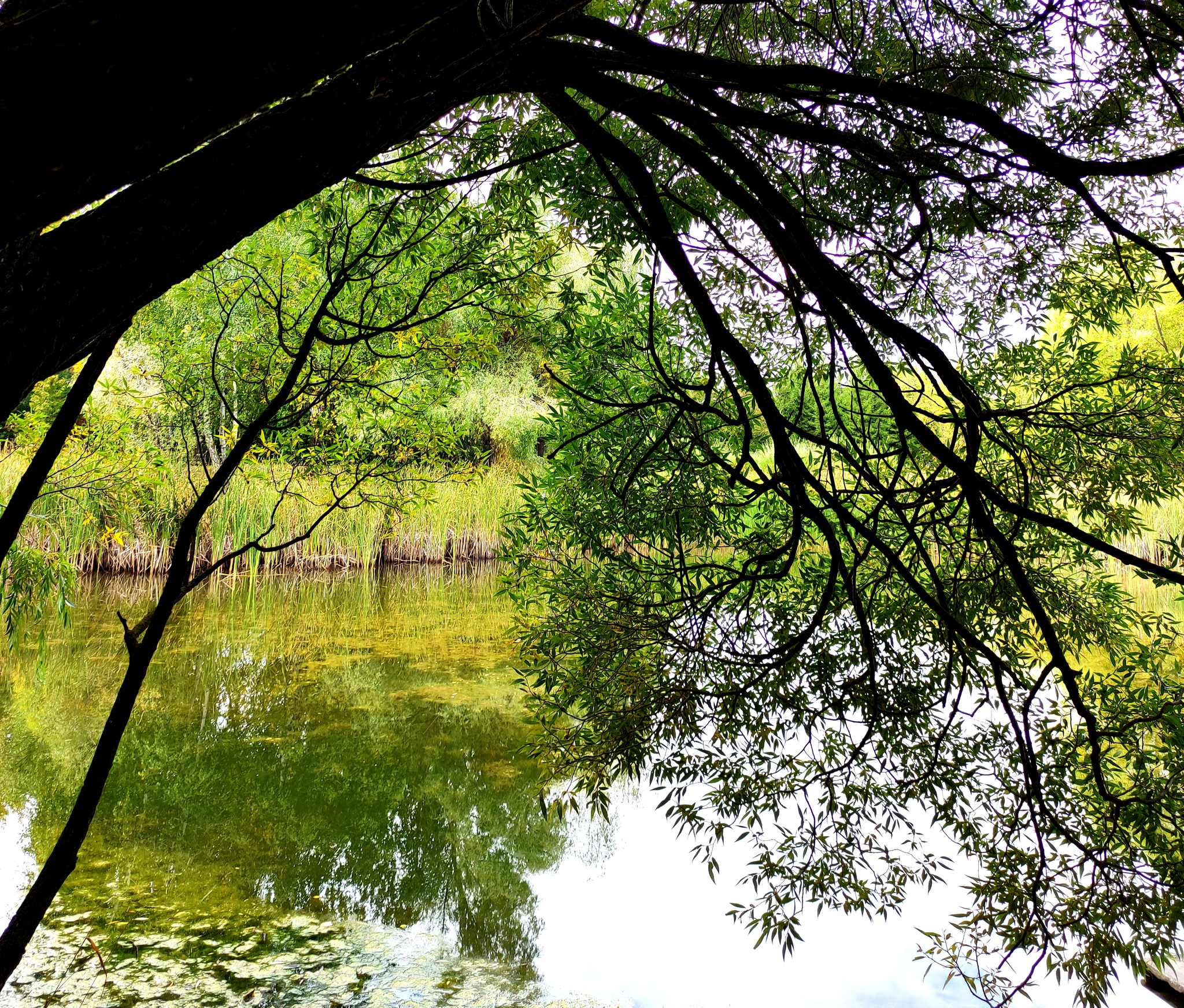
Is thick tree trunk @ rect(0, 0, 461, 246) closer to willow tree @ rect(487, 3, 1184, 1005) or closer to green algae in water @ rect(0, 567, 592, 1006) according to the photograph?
willow tree @ rect(487, 3, 1184, 1005)

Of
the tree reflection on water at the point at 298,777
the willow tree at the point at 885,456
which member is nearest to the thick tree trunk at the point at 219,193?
the willow tree at the point at 885,456

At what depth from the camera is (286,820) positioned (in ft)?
12.3

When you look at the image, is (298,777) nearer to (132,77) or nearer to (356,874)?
(356,874)

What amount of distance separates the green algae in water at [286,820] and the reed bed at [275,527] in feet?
3.43

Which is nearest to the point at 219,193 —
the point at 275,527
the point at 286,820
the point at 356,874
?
the point at 356,874

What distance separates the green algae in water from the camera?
263 cm

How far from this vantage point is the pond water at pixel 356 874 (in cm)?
266

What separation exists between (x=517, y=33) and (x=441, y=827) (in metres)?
3.52

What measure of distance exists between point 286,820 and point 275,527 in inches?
219

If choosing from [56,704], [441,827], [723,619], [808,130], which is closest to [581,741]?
[723,619]

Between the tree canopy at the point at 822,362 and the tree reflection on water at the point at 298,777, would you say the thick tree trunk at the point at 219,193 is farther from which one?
the tree reflection on water at the point at 298,777

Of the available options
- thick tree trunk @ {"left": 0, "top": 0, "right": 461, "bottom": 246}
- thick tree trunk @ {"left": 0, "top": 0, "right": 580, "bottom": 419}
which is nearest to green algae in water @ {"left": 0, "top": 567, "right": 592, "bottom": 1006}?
Answer: thick tree trunk @ {"left": 0, "top": 0, "right": 580, "bottom": 419}

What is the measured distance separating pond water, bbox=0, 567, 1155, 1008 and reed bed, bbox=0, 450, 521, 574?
5.07ft

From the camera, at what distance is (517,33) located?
39.4 inches
